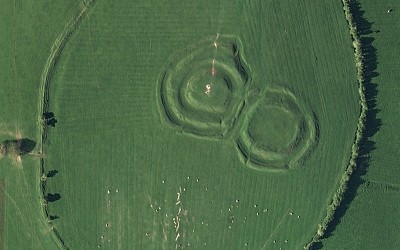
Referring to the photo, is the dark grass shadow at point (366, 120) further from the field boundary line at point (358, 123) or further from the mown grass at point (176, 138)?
the mown grass at point (176, 138)

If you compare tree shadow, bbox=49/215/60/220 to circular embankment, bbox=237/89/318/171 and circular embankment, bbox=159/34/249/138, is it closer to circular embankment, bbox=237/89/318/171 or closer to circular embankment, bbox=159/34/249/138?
circular embankment, bbox=159/34/249/138

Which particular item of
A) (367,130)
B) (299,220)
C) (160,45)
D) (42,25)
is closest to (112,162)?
(160,45)

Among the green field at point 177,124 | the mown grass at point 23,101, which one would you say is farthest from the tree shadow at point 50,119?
the mown grass at point 23,101

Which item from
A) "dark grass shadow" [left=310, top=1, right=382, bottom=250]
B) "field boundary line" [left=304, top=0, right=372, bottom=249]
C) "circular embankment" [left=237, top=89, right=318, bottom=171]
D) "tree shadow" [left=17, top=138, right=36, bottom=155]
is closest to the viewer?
"field boundary line" [left=304, top=0, right=372, bottom=249]

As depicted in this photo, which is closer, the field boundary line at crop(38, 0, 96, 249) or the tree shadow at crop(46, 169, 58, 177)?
the field boundary line at crop(38, 0, 96, 249)

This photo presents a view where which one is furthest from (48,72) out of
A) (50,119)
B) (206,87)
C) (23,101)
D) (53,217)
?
(206,87)

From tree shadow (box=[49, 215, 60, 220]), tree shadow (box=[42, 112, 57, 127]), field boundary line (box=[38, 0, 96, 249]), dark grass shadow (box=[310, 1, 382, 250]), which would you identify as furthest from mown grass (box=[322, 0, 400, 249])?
tree shadow (box=[42, 112, 57, 127])
